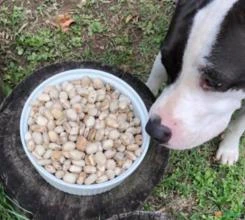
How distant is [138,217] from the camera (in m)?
2.43

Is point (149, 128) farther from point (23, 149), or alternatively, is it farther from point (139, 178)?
point (23, 149)

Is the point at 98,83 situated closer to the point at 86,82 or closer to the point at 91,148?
the point at 86,82

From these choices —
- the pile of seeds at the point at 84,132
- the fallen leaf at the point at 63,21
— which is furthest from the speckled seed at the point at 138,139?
the fallen leaf at the point at 63,21

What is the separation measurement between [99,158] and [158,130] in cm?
36

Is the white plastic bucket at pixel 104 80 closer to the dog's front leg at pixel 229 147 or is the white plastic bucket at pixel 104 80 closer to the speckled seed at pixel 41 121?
the speckled seed at pixel 41 121

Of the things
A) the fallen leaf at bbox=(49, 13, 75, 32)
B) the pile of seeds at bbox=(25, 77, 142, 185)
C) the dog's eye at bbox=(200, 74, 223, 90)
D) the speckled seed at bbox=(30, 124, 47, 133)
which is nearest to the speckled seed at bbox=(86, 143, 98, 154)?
the pile of seeds at bbox=(25, 77, 142, 185)

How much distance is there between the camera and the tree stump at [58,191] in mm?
2566

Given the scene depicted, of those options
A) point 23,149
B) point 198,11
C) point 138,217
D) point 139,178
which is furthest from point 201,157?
point 198,11

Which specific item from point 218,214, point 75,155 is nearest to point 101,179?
point 75,155

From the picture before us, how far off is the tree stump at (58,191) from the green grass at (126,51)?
0.83 ft

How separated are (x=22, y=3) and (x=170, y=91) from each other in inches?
54.5

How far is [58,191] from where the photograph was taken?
8.43 ft

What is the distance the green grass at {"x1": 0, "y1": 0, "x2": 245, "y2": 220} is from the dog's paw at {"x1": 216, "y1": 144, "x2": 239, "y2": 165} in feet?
0.11

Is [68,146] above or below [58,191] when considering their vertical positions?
above
